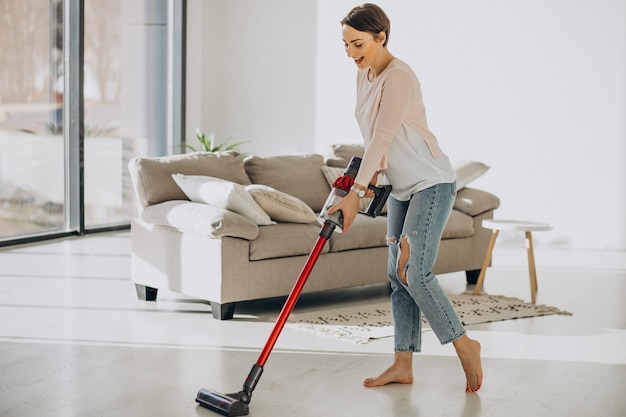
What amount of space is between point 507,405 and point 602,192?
4.26 meters

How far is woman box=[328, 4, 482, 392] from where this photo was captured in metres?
2.94

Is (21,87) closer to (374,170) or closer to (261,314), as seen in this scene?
(261,314)

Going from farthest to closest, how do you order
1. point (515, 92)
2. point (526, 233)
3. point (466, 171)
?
point (515, 92), point (466, 171), point (526, 233)

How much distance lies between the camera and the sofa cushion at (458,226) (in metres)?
5.23

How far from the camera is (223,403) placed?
2926 millimetres

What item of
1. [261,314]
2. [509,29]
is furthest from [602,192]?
[261,314]

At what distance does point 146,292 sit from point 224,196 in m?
0.70

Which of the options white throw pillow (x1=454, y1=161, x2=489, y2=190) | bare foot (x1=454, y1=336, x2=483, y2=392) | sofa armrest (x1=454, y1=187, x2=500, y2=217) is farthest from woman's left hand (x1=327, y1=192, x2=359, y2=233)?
white throw pillow (x1=454, y1=161, x2=489, y2=190)

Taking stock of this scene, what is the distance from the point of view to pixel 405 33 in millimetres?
7605

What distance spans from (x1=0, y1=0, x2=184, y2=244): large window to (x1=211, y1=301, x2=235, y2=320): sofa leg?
2.80m

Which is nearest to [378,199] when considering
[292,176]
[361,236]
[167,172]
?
[361,236]

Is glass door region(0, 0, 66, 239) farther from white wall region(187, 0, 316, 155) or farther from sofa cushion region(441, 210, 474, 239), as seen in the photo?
sofa cushion region(441, 210, 474, 239)

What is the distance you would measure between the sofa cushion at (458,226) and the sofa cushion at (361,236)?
1.46ft

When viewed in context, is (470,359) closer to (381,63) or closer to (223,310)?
(381,63)
